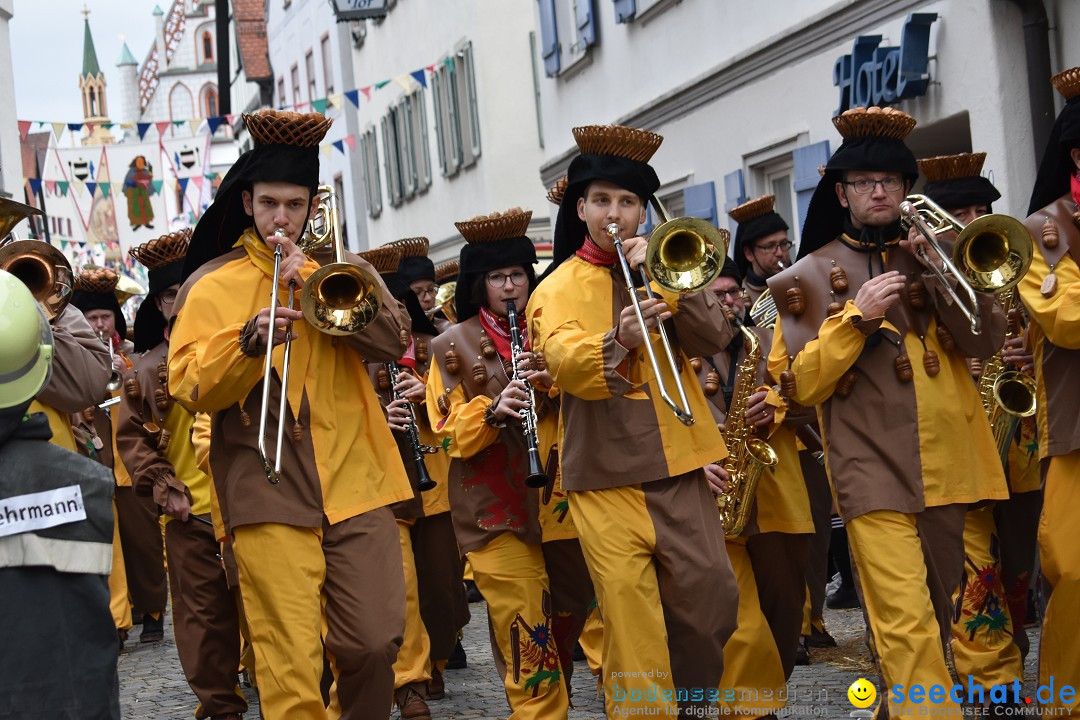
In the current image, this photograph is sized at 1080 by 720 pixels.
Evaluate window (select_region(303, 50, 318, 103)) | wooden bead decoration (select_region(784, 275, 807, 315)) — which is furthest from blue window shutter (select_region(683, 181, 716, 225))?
window (select_region(303, 50, 318, 103))

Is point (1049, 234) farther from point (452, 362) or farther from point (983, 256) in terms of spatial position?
point (452, 362)

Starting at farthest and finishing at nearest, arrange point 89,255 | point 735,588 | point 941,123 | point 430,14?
point 89,255
point 430,14
point 941,123
point 735,588

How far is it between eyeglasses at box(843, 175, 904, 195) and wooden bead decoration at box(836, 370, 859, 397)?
0.71 m

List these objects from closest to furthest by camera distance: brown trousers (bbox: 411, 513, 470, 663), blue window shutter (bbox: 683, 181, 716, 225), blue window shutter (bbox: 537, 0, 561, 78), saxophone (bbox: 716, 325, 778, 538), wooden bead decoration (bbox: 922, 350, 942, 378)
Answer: wooden bead decoration (bbox: 922, 350, 942, 378) → saxophone (bbox: 716, 325, 778, 538) → brown trousers (bbox: 411, 513, 470, 663) → blue window shutter (bbox: 683, 181, 716, 225) → blue window shutter (bbox: 537, 0, 561, 78)

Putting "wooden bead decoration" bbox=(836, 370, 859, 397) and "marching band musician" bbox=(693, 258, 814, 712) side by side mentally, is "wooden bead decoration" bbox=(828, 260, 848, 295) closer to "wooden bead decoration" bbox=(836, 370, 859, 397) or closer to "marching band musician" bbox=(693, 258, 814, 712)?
"wooden bead decoration" bbox=(836, 370, 859, 397)

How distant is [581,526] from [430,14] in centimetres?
2408

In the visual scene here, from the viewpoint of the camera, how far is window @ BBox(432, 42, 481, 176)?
27.3 metres

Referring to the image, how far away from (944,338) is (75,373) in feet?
11.4

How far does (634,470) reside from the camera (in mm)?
5934

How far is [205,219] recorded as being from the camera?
617 centimetres

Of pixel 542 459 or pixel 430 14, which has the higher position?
pixel 430 14

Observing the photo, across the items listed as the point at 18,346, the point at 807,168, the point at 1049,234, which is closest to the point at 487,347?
the point at 1049,234

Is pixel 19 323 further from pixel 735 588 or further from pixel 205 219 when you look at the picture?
pixel 735 588

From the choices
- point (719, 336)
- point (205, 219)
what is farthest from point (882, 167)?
point (205, 219)
